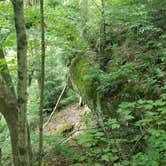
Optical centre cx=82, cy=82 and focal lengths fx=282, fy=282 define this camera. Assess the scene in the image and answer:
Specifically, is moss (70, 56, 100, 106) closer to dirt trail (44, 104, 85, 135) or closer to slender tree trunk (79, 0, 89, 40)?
slender tree trunk (79, 0, 89, 40)

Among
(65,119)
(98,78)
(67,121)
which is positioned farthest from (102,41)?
(65,119)

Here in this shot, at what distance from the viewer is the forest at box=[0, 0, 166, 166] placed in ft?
10.4

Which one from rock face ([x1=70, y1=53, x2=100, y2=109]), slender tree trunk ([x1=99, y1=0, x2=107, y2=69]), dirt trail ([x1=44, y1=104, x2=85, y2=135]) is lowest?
dirt trail ([x1=44, y1=104, x2=85, y2=135])

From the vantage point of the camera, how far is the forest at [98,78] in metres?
3.18

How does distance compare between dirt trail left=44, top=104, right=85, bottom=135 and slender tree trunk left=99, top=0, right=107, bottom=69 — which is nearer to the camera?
slender tree trunk left=99, top=0, right=107, bottom=69

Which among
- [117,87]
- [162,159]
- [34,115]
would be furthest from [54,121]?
[162,159]

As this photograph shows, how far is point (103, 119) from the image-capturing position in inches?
195

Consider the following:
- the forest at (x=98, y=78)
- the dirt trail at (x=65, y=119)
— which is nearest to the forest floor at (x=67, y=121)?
the dirt trail at (x=65, y=119)

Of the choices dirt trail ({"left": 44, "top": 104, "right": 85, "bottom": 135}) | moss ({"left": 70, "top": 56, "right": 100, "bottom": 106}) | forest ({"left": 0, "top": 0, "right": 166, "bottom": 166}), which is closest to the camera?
forest ({"left": 0, "top": 0, "right": 166, "bottom": 166})

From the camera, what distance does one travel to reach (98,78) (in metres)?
5.32

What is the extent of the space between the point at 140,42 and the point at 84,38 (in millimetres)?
2021

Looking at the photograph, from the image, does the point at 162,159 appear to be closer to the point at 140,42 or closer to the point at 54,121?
the point at 140,42

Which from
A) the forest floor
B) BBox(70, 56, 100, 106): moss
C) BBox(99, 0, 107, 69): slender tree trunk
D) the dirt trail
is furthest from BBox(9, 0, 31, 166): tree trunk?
the dirt trail

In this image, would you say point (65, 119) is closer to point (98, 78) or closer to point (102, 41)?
point (102, 41)
